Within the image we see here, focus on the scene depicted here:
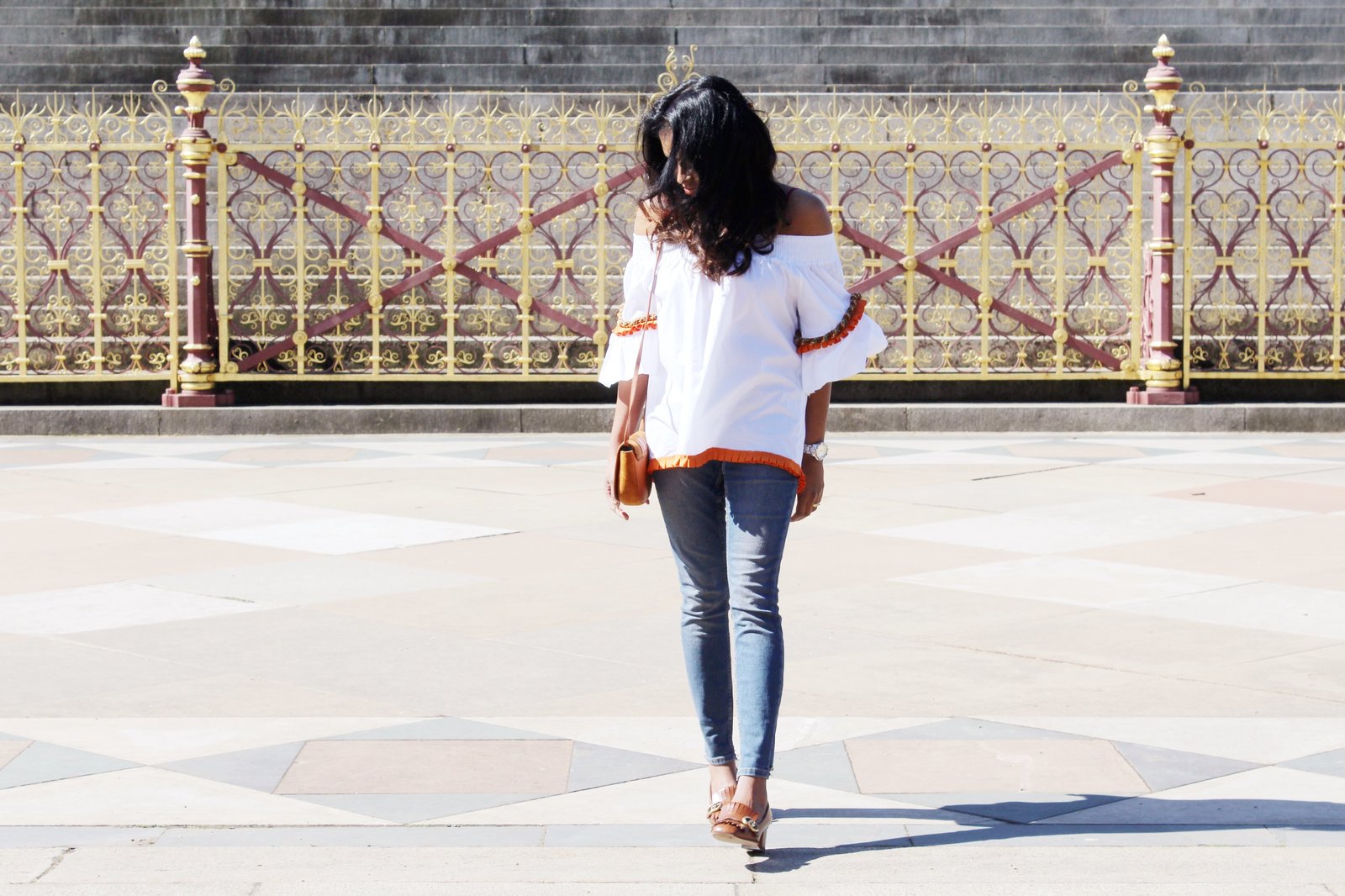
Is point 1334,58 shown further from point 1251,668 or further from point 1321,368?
point 1251,668

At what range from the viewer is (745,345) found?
4727mm

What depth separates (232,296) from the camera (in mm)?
14438

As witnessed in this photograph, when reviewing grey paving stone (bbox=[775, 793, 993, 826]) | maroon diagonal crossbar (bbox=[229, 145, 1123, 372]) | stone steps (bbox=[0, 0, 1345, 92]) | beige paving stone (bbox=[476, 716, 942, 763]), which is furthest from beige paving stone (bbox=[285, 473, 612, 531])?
stone steps (bbox=[0, 0, 1345, 92])

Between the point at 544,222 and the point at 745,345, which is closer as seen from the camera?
the point at 745,345

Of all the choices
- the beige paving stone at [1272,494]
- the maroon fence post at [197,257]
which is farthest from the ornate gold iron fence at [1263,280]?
the maroon fence post at [197,257]

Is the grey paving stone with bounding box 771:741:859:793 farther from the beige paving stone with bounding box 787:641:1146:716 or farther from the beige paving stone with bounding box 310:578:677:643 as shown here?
the beige paving stone with bounding box 310:578:677:643

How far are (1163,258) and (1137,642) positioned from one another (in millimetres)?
7579

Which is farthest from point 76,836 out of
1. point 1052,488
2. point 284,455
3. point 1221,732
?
point 284,455

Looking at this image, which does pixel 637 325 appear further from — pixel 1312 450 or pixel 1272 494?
pixel 1312 450

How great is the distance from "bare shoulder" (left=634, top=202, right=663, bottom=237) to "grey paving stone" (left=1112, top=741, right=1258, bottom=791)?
177 centimetres

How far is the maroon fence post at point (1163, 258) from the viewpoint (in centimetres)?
1405

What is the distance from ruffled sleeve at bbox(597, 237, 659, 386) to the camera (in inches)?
189

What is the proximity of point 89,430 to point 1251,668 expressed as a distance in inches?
359

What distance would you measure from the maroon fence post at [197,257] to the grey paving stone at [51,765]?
8672 millimetres
